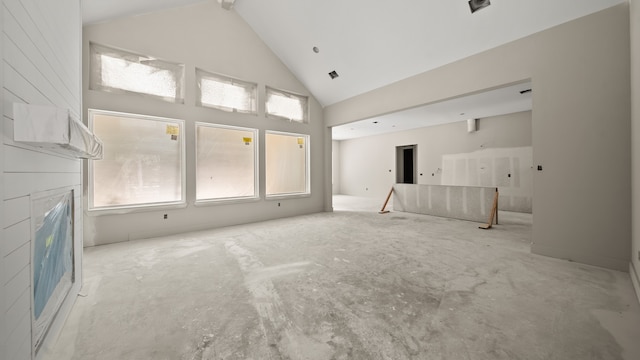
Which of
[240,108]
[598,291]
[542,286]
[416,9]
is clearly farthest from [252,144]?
[598,291]

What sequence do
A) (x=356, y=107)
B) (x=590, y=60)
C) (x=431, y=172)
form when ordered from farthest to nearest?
1. (x=431, y=172)
2. (x=356, y=107)
3. (x=590, y=60)

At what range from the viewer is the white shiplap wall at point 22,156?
1.00 metres

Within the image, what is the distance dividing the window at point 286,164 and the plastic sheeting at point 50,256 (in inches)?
149

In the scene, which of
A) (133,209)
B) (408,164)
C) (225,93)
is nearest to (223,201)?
(133,209)

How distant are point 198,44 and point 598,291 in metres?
6.46

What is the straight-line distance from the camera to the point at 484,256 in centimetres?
309

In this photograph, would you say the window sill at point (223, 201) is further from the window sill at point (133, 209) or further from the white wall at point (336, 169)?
the white wall at point (336, 169)

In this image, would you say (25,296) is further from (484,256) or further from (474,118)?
(474,118)

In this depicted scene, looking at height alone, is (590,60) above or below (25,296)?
above

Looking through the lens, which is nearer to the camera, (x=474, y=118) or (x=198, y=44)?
(x=198, y=44)

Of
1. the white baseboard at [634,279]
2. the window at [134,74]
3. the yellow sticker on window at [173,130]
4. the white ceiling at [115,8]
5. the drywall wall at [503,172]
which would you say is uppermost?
the white ceiling at [115,8]

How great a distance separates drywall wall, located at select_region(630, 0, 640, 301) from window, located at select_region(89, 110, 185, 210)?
586 centimetres

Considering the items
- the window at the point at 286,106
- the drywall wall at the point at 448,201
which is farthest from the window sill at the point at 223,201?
the drywall wall at the point at 448,201

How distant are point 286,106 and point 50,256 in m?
4.96
